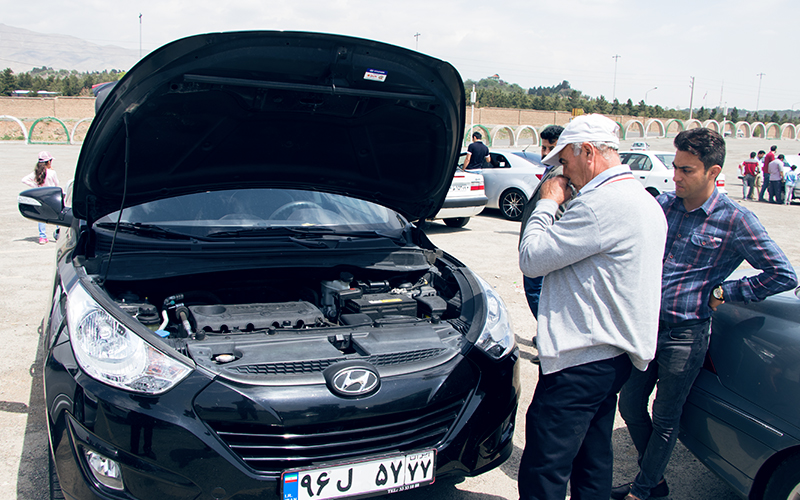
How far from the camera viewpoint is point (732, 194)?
1850 cm

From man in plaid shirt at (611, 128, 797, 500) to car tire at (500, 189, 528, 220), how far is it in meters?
8.72

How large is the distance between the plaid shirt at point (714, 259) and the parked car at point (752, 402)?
0.14 meters

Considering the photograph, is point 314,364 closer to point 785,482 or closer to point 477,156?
point 785,482

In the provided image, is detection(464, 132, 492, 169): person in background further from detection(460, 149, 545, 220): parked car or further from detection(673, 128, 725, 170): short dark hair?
detection(673, 128, 725, 170): short dark hair

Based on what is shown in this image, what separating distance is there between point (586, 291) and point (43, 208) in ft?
9.59

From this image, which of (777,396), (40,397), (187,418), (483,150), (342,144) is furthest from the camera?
(483,150)

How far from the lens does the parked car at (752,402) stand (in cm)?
210

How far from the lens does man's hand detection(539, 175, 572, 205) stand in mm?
2045

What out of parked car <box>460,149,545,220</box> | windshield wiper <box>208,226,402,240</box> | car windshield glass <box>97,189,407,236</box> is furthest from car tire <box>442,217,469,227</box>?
windshield wiper <box>208,226,402,240</box>

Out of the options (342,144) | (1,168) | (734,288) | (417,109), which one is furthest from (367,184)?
(1,168)

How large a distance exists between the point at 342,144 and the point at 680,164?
171cm

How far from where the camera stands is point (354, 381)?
6.61ft

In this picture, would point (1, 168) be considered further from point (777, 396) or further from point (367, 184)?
point (777, 396)

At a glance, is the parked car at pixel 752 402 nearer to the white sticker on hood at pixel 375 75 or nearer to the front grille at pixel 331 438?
the front grille at pixel 331 438
